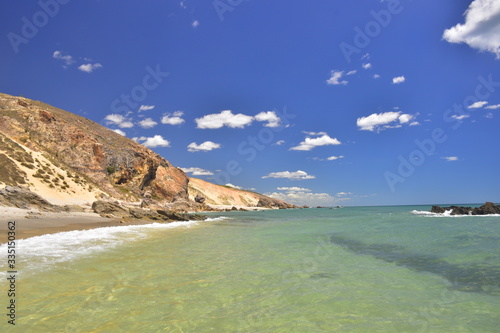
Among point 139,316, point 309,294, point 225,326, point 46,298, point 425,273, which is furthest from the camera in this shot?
point 425,273

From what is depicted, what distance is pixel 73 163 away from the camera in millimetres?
53625

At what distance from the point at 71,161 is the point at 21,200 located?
33.2 m

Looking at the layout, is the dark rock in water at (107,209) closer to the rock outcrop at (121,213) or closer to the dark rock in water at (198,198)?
the rock outcrop at (121,213)

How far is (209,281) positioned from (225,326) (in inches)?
113

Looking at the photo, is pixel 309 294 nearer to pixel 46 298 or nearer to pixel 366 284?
pixel 366 284

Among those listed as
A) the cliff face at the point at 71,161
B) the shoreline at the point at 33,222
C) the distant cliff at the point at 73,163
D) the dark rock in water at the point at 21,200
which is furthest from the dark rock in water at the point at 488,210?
the cliff face at the point at 71,161

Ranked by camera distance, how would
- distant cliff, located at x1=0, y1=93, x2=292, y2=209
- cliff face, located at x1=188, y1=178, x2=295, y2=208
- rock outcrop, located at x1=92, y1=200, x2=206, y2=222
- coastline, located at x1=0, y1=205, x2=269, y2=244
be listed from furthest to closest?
cliff face, located at x1=188, y1=178, x2=295, y2=208 → distant cliff, located at x1=0, y1=93, x2=292, y2=209 → rock outcrop, located at x1=92, y1=200, x2=206, y2=222 → coastline, located at x1=0, y1=205, x2=269, y2=244

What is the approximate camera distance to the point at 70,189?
39.7 m

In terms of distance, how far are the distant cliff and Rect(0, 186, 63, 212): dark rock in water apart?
7737 millimetres

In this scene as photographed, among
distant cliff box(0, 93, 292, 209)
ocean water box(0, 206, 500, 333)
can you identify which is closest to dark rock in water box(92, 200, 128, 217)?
distant cliff box(0, 93, 292, 209)

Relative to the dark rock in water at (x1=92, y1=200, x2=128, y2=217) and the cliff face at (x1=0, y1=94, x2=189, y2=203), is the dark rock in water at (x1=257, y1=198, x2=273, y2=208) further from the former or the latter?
the dark rock in water at (x1=92, y1=200, x2=128, y2=217)

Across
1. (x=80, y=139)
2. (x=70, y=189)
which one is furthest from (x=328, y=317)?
(x=80, y=139)

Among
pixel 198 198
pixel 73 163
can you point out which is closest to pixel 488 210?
pixel 73 163

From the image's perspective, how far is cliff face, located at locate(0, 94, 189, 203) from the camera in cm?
3575
